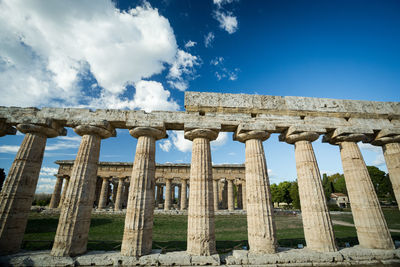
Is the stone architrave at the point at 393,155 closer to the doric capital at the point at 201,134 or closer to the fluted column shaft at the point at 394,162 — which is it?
the fluted column shaft at the point at 394,162

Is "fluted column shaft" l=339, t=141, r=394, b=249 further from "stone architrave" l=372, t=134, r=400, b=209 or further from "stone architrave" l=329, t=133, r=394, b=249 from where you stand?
"stone architrave" l=372, t=134, r=400, b=209

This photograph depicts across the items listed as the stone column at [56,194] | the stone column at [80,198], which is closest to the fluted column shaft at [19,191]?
the stone column at [80,198]

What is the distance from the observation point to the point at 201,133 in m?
9.87

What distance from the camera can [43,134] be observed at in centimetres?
1029

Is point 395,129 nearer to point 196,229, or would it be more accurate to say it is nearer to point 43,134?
point 196,229

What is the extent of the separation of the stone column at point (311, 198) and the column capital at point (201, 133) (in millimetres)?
4481

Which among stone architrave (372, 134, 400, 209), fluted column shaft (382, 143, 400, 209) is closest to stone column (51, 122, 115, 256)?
stone architrave (372, 134, 400, 209)

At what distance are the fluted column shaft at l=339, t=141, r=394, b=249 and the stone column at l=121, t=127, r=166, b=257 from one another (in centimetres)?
1080

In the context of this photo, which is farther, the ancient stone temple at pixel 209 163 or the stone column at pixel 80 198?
the ancient stone temple at pixel 209 163

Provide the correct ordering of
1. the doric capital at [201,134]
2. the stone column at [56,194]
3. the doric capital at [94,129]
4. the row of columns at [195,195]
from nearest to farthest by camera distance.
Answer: the row of columns at [195,195] < the doric capital at [94,129] < the doric capital at [201,134] < the stone column at [56,194]

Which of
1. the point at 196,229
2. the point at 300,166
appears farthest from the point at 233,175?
the point at 196,229

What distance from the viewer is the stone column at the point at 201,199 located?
322 inches

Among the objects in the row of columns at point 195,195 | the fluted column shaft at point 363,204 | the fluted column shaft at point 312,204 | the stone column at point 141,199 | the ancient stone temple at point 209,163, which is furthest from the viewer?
the fluted column shaft at point 363,204

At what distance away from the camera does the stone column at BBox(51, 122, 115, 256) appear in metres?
8.14
